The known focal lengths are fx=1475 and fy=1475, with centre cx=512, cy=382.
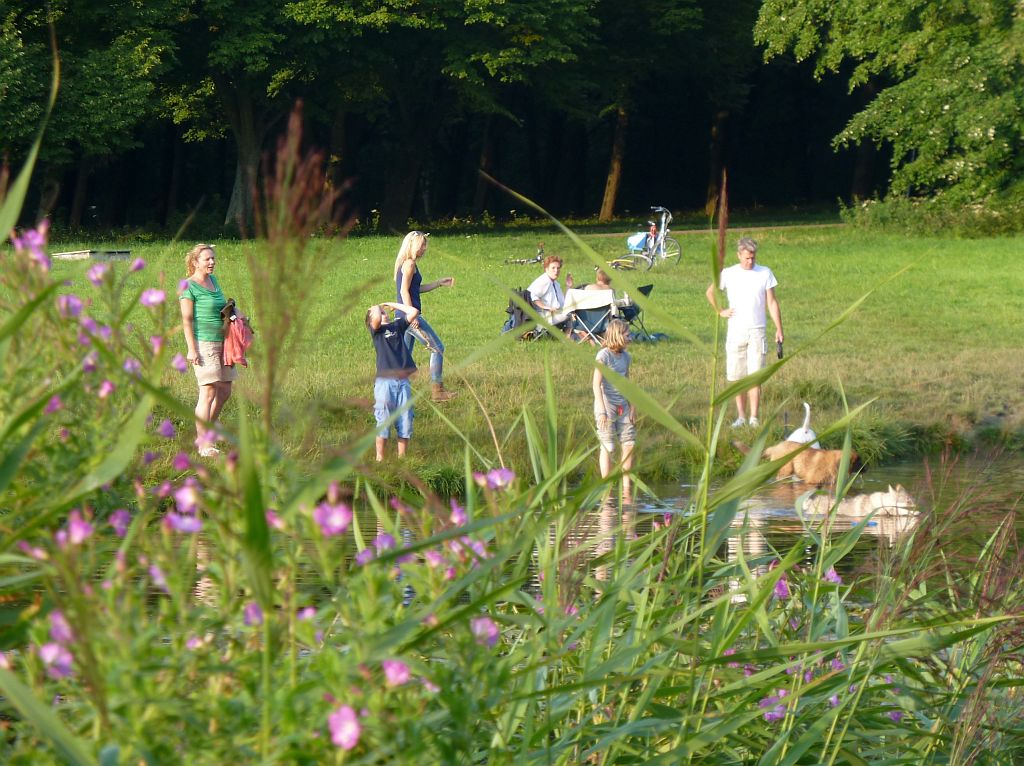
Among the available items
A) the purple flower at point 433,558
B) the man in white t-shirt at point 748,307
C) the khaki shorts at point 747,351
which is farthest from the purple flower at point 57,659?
the khaki shorts at point 747,351

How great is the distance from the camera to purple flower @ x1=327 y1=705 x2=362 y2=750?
1534 millimetres

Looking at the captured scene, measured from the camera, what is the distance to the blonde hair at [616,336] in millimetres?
9484

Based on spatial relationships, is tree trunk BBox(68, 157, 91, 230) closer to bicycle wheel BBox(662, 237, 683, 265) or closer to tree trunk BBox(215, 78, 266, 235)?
tree trunk BBox(215, 78, 266, 235)

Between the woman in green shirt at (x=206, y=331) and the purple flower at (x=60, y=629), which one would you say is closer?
the purple flower at (x=60, y=629)

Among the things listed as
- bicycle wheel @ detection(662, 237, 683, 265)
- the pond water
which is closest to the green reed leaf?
the pond water

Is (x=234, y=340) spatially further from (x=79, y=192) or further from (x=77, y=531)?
(x=79, y=192)

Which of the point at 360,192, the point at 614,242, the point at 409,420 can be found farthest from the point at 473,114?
the point at 409,420

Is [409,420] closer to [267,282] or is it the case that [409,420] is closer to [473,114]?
[267,282]

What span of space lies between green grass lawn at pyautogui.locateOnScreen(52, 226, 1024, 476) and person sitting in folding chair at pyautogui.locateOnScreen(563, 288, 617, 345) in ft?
1.23

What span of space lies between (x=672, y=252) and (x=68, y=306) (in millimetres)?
29384

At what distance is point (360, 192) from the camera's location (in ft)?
181

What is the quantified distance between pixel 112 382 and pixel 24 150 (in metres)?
35.3

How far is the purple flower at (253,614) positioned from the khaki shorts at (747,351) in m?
10.9

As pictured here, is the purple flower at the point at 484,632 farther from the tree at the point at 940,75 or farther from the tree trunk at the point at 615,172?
the tree trunk at the point at 615,172
